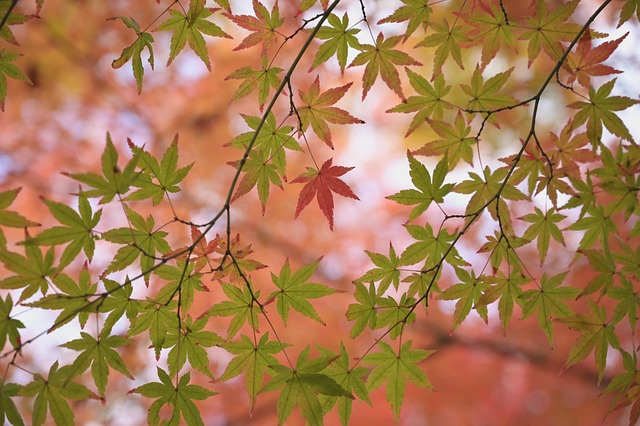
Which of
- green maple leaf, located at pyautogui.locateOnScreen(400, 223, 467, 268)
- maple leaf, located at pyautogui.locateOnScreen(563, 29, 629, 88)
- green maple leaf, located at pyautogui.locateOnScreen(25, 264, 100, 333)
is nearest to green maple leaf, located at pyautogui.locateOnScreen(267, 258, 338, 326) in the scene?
green maple leaf, located at pyautogui.locateOnScreen(400, 223, 467, 268)

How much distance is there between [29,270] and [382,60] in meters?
0.76

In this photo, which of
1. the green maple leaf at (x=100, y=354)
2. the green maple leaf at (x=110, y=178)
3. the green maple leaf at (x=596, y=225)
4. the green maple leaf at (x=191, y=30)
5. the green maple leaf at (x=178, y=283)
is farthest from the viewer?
the green maple leaf at (x=596, y=225)

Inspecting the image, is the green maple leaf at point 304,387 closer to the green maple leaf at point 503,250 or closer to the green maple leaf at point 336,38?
the green maple leaf at point 503,250

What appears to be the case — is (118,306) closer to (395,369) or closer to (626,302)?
(395,369)

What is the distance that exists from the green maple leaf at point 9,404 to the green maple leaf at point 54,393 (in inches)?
0.5

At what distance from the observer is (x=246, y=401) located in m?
3.78

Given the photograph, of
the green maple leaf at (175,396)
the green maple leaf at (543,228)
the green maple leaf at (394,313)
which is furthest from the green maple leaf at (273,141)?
the green maple leaf at (543,228)

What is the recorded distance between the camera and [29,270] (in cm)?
86

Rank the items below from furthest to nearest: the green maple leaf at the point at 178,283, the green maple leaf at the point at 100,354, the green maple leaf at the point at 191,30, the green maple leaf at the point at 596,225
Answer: the green maple leaf at the point at 596,225, the green maple leaf at the point at 191,30, the green maple leaf at the point at 178,283, the green maple leaf at the point at 100,354

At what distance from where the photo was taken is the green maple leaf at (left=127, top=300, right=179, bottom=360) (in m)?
0.99

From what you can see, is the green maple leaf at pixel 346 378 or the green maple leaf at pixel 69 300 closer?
the green maple leaf at pixel 69 300

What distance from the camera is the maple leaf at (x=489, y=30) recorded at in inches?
46.3

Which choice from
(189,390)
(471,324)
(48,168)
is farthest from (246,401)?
(189,390)

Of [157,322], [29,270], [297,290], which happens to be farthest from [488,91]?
[29,270]
